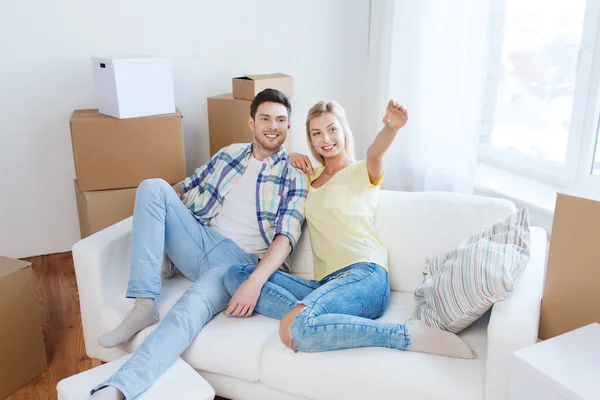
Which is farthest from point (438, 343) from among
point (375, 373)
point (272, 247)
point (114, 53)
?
point (114, 53)

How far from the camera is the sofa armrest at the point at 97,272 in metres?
1.82

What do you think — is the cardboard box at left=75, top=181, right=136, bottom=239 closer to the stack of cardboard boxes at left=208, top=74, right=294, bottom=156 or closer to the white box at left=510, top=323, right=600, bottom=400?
the stack of cardboard boxes at left=208, top=74, right=294, bottom=156

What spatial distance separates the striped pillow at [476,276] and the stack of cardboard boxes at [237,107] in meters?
1.30

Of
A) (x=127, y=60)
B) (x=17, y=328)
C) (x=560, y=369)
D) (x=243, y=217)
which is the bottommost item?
(x=17, y=328)

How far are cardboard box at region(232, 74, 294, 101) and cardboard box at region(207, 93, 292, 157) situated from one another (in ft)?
0.12

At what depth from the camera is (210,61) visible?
3.06 m

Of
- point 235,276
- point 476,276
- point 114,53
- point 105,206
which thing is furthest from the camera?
point 114,53

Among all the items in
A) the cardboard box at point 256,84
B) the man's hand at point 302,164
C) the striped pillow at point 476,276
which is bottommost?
the striped pillow at point 476,276

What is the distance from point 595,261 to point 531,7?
1.59 m

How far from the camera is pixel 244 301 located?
1691 millimetres

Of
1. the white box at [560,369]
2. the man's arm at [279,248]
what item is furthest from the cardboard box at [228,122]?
the white box at [560,369]

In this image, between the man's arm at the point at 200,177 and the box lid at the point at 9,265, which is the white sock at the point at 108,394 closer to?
the box lid at the point at 9,265

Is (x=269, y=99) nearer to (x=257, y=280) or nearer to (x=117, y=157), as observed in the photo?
(x=257, y=280)

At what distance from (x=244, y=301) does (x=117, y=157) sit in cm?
111
